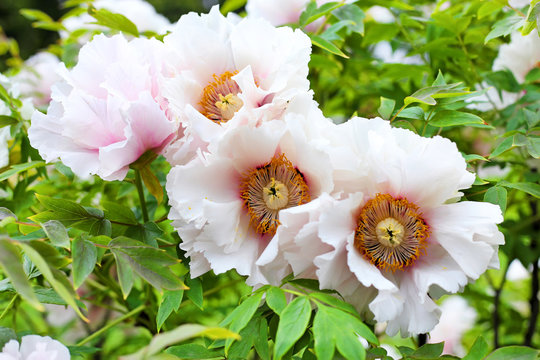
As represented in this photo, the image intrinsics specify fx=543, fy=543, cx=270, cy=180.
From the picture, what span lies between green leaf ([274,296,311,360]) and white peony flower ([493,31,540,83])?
2.12 feet

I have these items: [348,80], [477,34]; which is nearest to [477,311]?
[348,80]

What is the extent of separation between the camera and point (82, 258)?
50 cm

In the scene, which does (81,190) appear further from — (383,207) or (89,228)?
(383,207)

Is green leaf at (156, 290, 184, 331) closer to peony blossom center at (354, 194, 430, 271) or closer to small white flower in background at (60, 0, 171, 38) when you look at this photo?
peony blossom center at (354, 194, 430, 271)

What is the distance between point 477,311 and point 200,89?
1.14 m

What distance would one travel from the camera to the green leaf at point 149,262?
0.50 m


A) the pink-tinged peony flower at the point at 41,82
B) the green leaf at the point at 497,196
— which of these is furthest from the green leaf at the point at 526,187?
the pink-tinged peony flower at the point at 41,82

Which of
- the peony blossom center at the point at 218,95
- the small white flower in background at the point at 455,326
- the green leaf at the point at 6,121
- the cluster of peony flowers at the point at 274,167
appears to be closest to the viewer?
the cluster of peony flowers at the point at 274,167

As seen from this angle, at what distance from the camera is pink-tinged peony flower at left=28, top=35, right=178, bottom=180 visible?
0.56 meters

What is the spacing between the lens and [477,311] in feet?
4.76

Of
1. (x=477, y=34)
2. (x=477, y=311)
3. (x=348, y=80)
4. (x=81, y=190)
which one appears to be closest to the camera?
(x=477, y=34)

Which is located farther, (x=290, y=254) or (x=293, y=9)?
(x=293, y=9)

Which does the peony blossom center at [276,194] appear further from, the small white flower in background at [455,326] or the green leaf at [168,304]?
the small white flower in background at [455,326]

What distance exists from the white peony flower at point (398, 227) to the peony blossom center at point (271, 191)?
52 millimetres
